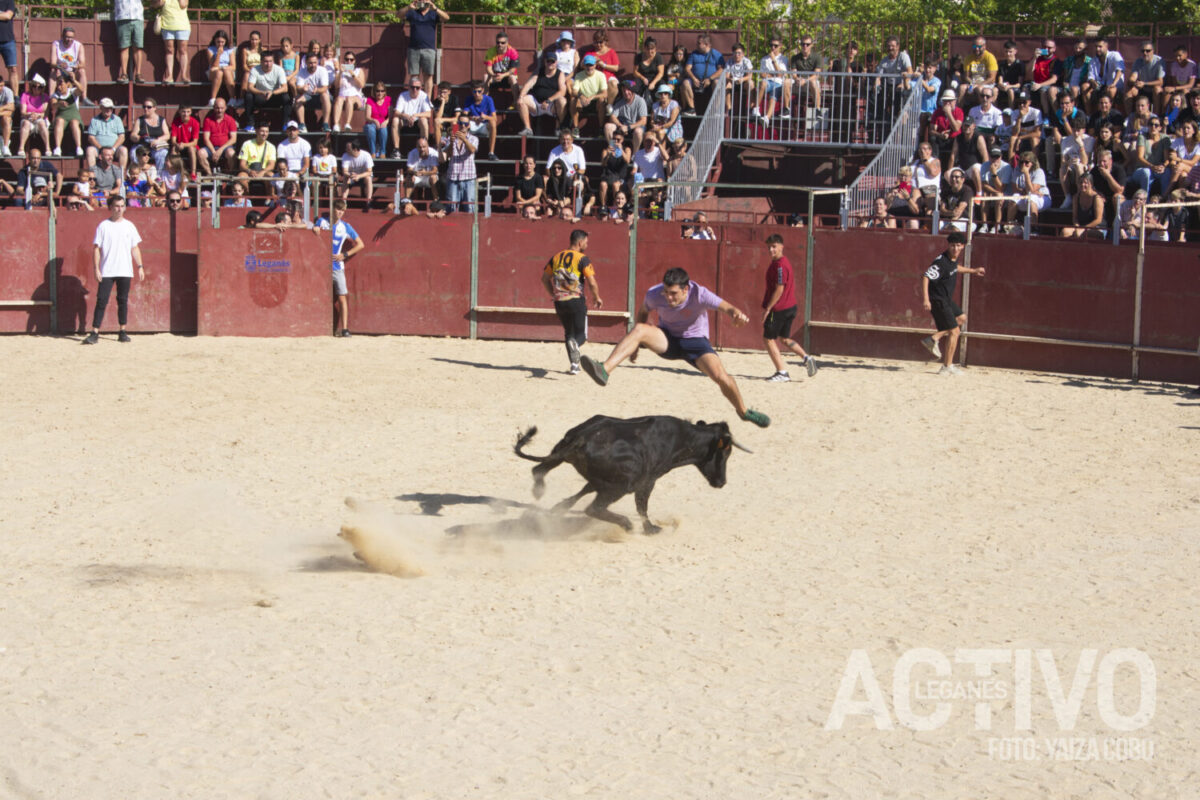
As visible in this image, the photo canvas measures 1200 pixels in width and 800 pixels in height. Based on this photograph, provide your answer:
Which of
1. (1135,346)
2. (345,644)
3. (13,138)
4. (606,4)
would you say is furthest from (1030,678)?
(606,4)

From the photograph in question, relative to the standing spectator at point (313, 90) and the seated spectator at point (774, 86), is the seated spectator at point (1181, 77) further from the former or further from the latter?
the standing spectator at point (313, 90)

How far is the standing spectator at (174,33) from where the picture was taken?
81.7ft

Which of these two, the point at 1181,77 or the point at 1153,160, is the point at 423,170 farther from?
the point at 1181,77

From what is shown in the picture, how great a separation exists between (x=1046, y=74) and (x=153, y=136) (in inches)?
564

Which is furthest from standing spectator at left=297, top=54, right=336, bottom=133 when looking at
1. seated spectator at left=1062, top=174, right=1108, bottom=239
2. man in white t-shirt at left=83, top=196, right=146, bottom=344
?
seated spectator at left=1062, top=174, right=1108, bottom=239

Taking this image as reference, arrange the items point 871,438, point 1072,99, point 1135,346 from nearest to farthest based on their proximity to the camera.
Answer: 1. point 871,438
2. point 1135,346
3. point 1072,99

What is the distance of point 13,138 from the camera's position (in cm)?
2362

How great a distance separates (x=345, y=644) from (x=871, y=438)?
7295mm

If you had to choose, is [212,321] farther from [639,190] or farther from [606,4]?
[606,4]

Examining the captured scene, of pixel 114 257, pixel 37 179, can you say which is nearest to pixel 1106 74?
pixel 114 257

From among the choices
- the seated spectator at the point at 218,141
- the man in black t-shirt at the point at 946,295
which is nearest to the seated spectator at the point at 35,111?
the seated spectator at the point at 218,141

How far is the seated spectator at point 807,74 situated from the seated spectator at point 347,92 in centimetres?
740

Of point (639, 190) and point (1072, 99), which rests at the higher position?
point (1072, 99)

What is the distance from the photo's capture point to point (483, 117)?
23344mm
